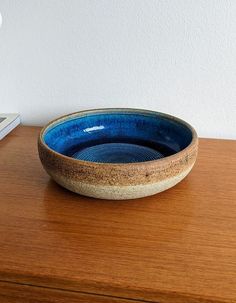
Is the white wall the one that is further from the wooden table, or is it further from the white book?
the wooden table

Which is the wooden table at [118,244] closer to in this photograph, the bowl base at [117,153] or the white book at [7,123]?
the bowl base at [117,153]

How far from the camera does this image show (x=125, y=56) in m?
0.76

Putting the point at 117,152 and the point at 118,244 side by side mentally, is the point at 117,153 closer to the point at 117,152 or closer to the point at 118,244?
the point at 117,152

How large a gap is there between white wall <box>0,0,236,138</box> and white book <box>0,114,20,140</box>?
0.19 feet

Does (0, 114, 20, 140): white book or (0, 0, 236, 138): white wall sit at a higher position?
(0, 0, 236, 138): white wall

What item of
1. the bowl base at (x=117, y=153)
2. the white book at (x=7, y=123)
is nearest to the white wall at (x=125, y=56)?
the white book at (x=7, y=123)

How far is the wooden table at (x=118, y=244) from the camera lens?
1.28 ft

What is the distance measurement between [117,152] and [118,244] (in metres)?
0.25

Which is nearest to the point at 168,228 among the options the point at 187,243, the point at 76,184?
the point at 187,243

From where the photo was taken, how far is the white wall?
713mm

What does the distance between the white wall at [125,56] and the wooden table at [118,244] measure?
9.4 inches

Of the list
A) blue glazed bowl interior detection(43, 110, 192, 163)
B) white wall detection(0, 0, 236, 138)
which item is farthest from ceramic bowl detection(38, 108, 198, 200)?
white wall detection(0, 0, 236, 138)

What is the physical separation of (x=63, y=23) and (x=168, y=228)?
1.75 feet

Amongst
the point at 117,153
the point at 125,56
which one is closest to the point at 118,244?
the point at 117,153
